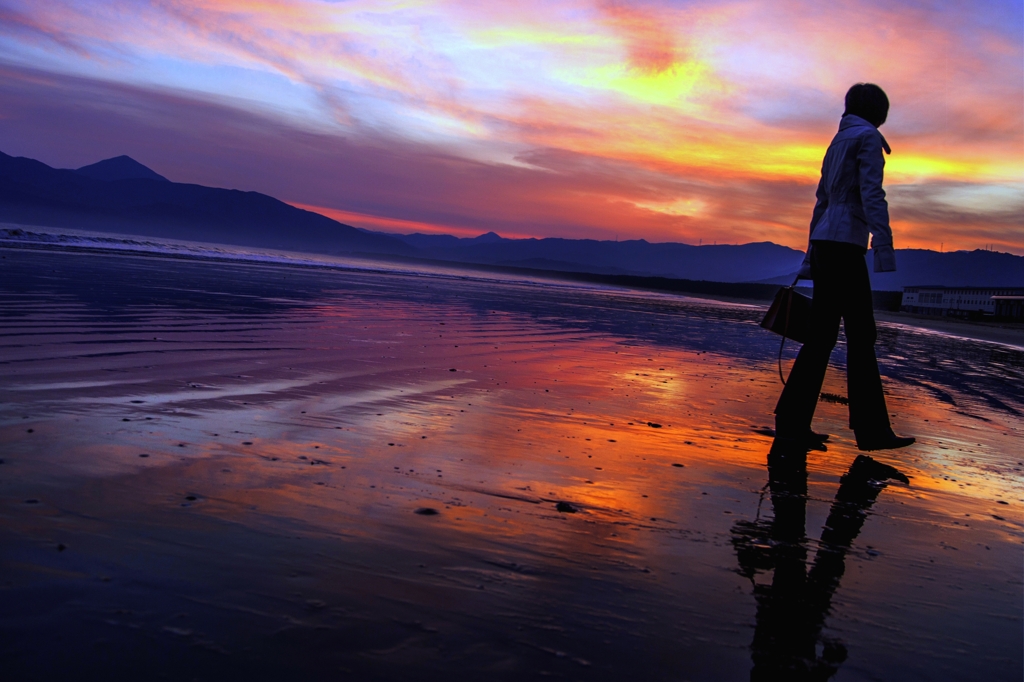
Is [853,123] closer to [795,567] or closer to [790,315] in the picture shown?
[790,315]

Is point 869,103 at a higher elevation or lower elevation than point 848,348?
higher

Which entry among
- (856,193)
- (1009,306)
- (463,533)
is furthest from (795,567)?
(1009,306)

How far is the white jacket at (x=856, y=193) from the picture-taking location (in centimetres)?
454

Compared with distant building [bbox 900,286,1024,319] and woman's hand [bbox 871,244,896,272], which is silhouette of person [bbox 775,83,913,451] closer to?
woman's hand [bbox 871,244,896,272]

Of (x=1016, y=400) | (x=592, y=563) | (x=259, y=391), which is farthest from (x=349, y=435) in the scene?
(x=1016, y=400)

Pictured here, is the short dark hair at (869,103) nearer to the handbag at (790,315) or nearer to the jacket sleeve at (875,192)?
the jacket sleeve at (875,192)

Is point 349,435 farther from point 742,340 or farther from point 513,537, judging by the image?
point 742,340

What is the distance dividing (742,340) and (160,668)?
13343mm

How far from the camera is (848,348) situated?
4766mm

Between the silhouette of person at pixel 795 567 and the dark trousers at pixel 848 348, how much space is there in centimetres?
59

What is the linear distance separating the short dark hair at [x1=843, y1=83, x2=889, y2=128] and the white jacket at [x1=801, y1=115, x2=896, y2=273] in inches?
3.3

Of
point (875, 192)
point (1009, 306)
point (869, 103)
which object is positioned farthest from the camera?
point (1009, 306)

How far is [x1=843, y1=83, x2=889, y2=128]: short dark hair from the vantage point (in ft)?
16.0

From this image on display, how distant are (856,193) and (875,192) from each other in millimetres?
242
